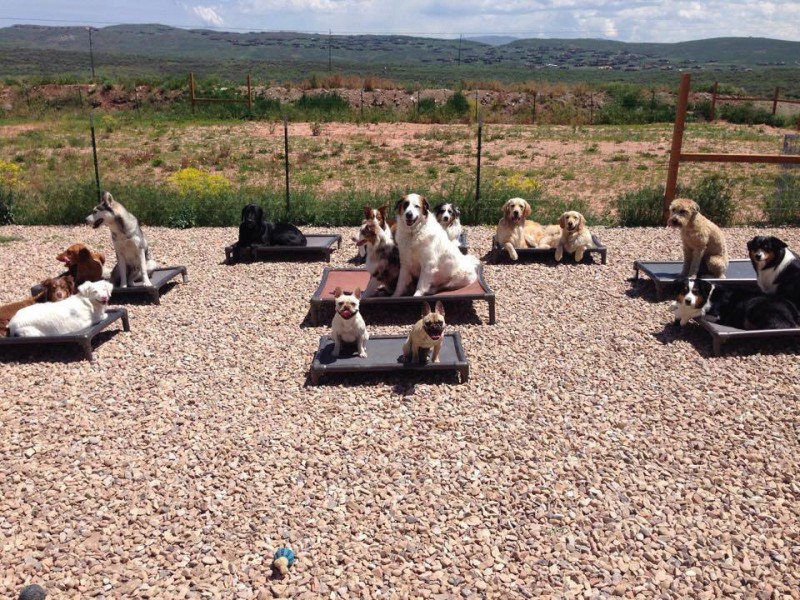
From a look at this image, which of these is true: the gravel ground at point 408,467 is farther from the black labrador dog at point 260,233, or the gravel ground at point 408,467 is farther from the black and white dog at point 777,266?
the black labrador dog at point 260,233

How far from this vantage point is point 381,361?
6.49 meters

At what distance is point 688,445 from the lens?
17.6ft

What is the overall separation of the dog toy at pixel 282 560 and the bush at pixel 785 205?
12.3 m

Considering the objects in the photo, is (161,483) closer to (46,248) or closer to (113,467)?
(113,467)

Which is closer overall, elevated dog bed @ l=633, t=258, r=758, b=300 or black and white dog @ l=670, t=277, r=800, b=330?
black and white dog @ l=670, t=277, r=800, b=330

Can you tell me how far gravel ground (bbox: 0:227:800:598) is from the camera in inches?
162

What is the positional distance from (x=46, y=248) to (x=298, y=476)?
8.61m

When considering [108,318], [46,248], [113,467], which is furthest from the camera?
[46,248]

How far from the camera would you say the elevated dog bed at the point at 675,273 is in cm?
851

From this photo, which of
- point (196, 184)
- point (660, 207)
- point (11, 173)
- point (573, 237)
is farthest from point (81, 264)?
point (11, 173)

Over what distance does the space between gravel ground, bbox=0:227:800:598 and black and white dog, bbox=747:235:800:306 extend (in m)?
0.62

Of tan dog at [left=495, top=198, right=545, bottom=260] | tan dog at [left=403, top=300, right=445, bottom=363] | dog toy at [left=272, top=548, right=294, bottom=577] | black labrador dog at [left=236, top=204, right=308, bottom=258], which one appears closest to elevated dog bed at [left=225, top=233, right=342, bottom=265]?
black labrador dog at [left=236, top=204, right=308, bottom=258]

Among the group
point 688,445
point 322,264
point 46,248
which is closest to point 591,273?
point 322,264

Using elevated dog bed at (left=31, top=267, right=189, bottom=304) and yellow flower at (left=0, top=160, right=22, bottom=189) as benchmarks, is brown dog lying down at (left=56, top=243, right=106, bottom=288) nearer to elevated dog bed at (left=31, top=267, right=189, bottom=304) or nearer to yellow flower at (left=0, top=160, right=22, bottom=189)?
elevated dog bed at (left=31, top=267, right=189, bottom=304)
